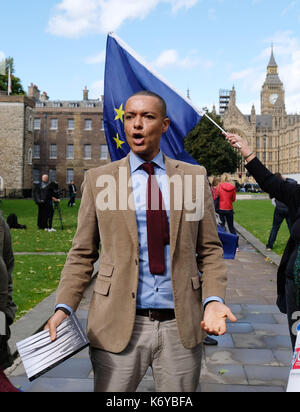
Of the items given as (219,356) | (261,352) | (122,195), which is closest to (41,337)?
(122,195)

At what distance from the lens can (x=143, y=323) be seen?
2.16 m

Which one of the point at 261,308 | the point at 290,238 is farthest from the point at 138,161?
the point at 261,308

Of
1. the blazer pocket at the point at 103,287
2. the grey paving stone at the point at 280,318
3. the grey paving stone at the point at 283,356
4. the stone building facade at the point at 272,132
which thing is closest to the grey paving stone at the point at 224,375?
the grey paving stone at the point at 283,356

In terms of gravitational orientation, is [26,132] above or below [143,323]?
above

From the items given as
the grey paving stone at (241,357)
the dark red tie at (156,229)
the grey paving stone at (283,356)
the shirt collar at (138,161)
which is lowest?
the grey paving stone at (241,357)

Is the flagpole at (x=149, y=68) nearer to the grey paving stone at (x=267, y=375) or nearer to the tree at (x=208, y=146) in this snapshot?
the grey paving stone at (x=267, y=375)

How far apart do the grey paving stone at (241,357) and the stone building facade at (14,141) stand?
141 ft

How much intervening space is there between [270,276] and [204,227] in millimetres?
7079

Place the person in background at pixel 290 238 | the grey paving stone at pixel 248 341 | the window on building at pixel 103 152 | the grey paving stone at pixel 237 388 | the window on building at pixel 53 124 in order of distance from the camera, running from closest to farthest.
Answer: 1. the person in background at pixel 290 238
2. the grey paving stone at pixel 237 388
3. the grey paving stone at pixel 248 341
4. the window on building at pixel 103 152
5. the window on building at pixel 53 124

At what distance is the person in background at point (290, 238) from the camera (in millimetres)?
3072

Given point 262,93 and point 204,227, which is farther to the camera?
point 262,93
